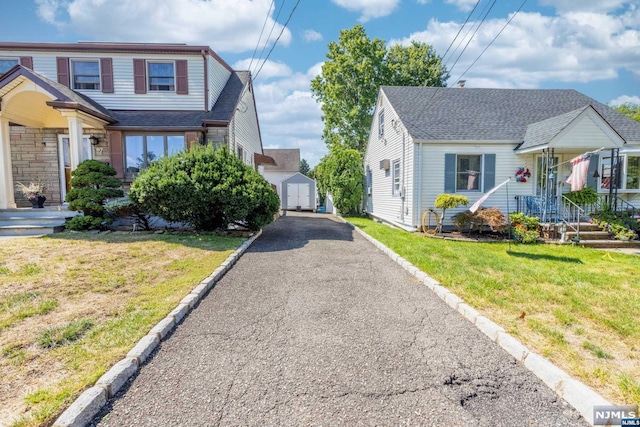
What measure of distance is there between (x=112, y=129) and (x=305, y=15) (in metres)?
7.62

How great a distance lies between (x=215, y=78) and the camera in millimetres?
13680

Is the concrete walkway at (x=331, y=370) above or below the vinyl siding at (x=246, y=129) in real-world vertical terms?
below

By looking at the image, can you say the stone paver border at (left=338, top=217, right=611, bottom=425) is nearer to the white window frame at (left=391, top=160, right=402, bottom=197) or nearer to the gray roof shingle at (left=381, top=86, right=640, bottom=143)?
the gray roof shingle at (left=381, top=86, right=640, bottom=143)

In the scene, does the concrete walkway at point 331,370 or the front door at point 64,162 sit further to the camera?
the front door at point 64,162

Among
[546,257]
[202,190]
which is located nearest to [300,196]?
[202,190]

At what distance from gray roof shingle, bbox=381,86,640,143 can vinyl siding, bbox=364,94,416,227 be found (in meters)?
0.75

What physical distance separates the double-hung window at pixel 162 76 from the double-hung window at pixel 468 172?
1119 centimetres

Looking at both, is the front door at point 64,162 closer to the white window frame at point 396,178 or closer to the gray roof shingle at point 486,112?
the white window frame at point 396,178

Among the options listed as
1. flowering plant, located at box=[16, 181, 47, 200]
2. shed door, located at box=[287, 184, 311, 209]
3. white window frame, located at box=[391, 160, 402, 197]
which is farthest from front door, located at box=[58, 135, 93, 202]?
shed door, located at box=[287, 184, 311, 209]

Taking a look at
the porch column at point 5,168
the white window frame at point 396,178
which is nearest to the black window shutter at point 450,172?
the white window frame at point 396,178

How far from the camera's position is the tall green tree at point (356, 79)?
87.8 feet

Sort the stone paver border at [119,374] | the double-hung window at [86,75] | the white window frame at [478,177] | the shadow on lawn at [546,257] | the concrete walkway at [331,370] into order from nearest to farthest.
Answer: the stone paver border at [119,374] → the concrete walkway at [331,370] → the shadow on lawn at [546,257] → the white window frame at [478,177] → the double-hung window at [86,75]

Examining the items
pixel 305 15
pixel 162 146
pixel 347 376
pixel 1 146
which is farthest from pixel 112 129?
pixel 347 376

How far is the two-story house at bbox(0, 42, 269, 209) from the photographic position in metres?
11.5
